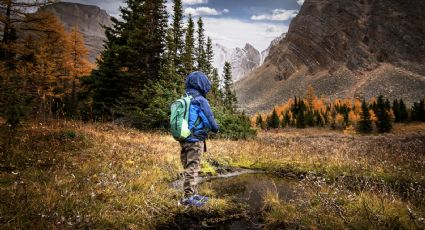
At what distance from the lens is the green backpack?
5.59 meters

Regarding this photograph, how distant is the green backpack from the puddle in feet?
5.52

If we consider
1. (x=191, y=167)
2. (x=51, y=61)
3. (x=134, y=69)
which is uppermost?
(x=51, y=61)

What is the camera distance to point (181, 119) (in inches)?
223

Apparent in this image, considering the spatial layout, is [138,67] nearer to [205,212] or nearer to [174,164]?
[174,164]

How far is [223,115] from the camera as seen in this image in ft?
68.2

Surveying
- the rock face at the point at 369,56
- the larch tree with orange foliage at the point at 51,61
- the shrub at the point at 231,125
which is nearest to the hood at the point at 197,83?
the shrub at the point at 231,125

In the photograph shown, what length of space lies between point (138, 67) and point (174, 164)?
53.0ft

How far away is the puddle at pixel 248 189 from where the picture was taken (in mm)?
5070

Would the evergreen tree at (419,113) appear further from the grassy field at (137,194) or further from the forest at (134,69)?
the grassy field at (137,194)

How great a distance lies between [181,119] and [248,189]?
3.13 metres

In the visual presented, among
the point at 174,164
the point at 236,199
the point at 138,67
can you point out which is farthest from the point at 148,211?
the point at 138,67

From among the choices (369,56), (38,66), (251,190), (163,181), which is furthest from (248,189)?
(369,56)

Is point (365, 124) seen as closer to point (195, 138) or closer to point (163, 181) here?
point (163, 181)

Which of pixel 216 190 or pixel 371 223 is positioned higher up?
pixel 371 223
